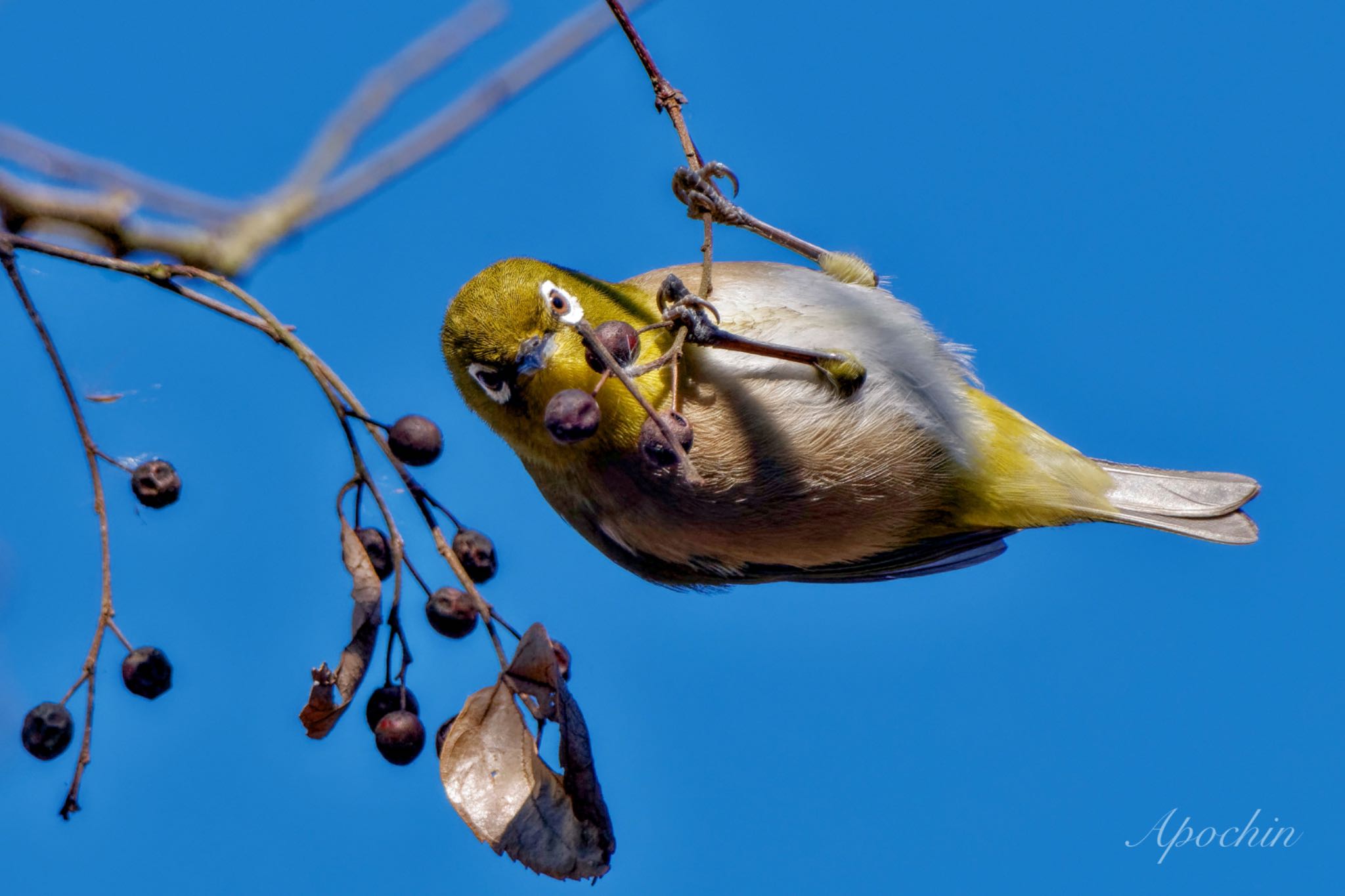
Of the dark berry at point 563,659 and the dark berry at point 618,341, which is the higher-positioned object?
the dark berry at point 618,341

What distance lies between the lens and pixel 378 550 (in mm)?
2916

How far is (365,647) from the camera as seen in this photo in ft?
9.14

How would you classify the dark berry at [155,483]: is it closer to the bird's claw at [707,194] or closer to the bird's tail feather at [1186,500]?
the bird's claw at [707,194]

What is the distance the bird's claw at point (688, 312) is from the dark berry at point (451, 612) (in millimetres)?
785

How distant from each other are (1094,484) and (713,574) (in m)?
1.28

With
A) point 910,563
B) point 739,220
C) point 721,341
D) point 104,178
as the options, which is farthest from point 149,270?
point 910,563

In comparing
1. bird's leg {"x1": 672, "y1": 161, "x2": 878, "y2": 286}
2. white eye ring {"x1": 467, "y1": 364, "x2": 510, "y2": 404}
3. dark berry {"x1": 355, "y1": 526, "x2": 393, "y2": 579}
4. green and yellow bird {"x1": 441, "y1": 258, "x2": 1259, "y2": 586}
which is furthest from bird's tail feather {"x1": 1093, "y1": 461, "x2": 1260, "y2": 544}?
dark berry {"x1": 355, "y1": 526, "x2": 393, "y2": 579}

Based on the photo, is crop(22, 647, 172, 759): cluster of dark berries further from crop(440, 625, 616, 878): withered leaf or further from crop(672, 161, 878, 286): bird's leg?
crop(672, 161, 878, 286): bird's leg

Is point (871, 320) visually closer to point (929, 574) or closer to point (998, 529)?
point (998, 529)

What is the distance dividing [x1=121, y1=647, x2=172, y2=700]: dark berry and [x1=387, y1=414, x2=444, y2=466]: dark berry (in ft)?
2.47

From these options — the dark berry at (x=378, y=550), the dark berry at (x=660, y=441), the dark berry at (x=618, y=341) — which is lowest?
the dark berry at (x=378, y=550)

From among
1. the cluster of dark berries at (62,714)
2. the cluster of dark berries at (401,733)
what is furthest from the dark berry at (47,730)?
the cluster of dark berries at (401,733)

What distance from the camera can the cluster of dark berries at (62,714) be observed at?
271cm

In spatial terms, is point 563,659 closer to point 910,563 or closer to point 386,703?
point 386,703
